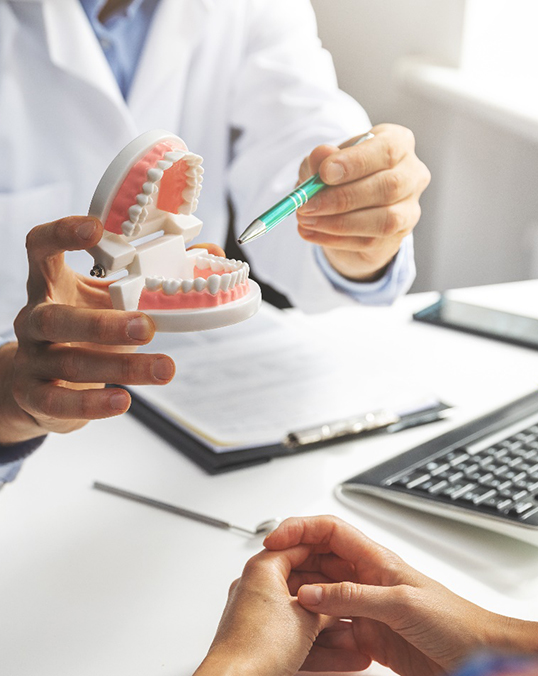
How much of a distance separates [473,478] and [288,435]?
0.18 meters

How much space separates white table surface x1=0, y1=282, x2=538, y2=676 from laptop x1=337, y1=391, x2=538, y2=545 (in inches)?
0.8

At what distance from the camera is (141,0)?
111cm

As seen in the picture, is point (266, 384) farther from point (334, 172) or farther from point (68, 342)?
point (68, 342)

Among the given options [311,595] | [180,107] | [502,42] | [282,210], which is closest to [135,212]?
[282,210]

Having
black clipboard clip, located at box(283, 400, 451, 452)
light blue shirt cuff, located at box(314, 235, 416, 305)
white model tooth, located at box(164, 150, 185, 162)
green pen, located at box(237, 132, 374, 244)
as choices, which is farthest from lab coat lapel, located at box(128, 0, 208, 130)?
white model tooth, located at box(164, 150, 185, 162)

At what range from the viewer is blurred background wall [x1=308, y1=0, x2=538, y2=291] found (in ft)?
5.40

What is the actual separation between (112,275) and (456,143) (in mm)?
1403

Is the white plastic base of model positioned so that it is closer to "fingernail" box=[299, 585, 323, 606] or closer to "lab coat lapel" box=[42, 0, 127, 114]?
"fingernail" box=[299, 585, 323, 606]

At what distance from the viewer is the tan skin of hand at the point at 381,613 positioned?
0.43 metres

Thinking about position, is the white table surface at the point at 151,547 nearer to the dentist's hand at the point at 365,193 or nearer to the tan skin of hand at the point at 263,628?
the tan skin of hand at the point at 263,628

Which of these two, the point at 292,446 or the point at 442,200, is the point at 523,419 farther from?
the point at 442,200

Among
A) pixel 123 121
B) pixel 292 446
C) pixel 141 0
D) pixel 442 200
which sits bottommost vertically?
pixel 442 200

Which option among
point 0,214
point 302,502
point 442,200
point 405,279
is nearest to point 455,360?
point 405,279

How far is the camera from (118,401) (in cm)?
46
